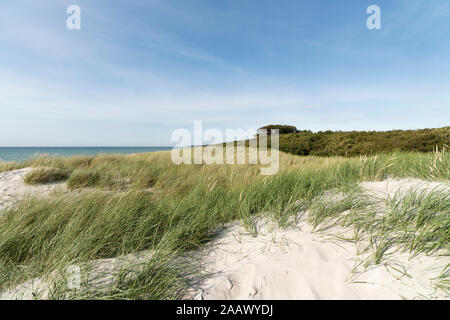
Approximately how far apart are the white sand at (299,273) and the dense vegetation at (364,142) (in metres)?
7.92

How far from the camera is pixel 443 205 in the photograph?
76.7 inches

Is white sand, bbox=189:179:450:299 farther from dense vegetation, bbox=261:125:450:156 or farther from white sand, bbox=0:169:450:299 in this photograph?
dense vegetation, bbox=261:125:450:156

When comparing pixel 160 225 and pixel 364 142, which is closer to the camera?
pixel 160 225

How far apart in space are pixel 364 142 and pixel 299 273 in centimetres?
1272

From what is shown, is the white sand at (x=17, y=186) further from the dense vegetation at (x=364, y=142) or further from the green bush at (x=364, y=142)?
the dense vegetation at (x=364, y=142)

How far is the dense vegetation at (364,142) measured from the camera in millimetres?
9492

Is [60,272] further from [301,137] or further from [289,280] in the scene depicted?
[301,137]

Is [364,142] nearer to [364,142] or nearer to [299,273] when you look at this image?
[364,142]

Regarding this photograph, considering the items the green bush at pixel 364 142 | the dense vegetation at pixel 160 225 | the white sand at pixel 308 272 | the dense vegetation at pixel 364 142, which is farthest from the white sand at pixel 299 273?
the dense vegetation at pixel 364 142

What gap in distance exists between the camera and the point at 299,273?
1539 mm

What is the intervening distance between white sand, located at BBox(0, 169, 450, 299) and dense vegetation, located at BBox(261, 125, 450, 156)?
792 cm

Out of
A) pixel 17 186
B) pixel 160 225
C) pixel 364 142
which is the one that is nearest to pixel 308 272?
pixel 160 225
